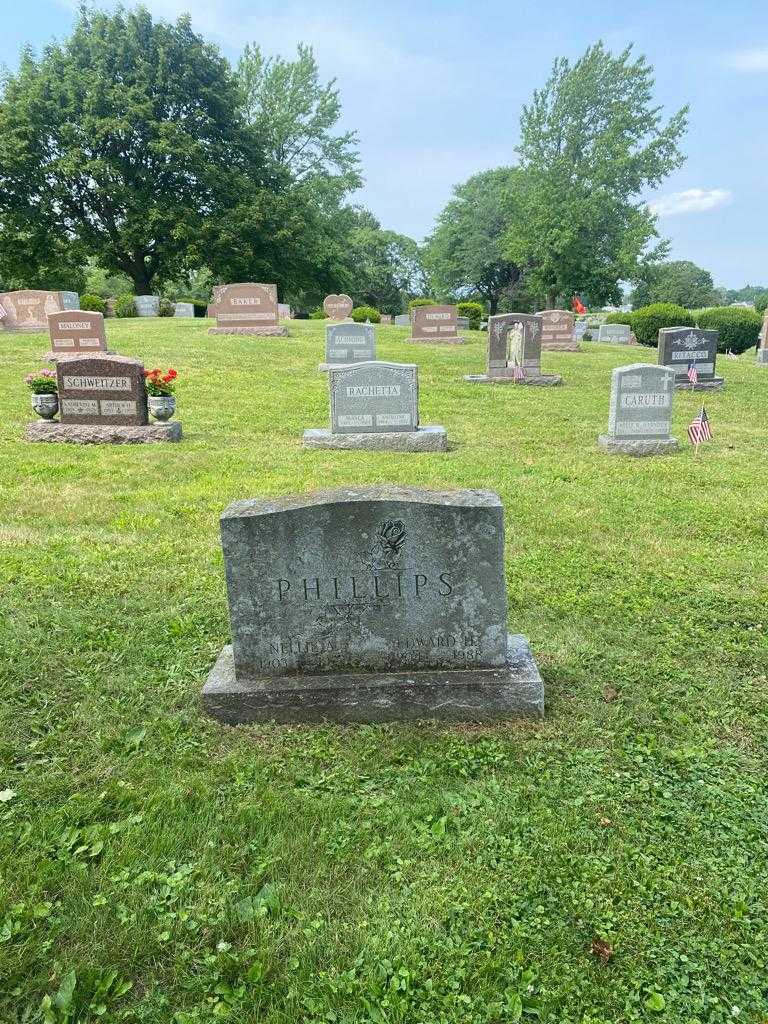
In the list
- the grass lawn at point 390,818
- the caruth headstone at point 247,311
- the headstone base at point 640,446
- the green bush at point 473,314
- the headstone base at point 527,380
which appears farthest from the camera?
the green bush at point 473,314

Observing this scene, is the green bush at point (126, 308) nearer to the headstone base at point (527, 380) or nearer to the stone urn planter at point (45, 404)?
the headstone base at point (527, 380)

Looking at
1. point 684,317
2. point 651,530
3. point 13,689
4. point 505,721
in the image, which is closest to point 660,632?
point 505,721

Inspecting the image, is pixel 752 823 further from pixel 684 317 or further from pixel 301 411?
pixel 684 317

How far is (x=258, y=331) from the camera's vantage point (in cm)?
2422

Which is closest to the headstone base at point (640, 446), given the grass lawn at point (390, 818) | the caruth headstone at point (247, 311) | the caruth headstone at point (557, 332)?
the grass lawn at point (390, 818)

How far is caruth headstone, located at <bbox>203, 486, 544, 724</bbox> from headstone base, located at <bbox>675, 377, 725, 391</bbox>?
595 inches

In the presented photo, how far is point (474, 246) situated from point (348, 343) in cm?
4444

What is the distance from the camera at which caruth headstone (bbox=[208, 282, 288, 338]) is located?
24.1 m

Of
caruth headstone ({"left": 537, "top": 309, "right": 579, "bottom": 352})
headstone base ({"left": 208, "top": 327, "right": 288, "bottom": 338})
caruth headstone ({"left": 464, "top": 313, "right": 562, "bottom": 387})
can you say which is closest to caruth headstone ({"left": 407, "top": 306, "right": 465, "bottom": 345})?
caruth headstone ({"left": 537, "top": 309, "right": 579, "bottom": 352})

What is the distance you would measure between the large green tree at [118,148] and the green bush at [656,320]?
21.3 m

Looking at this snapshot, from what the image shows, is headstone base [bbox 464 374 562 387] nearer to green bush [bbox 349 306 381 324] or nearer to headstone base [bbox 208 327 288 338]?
headstone base [bbox 208 327 288 338]

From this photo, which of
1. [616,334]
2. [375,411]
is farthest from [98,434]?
[616,334]

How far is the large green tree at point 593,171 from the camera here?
41125mm

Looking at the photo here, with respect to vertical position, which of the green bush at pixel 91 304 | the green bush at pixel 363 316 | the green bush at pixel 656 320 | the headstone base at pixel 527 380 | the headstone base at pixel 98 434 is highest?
the green bush at pixel 91 304
